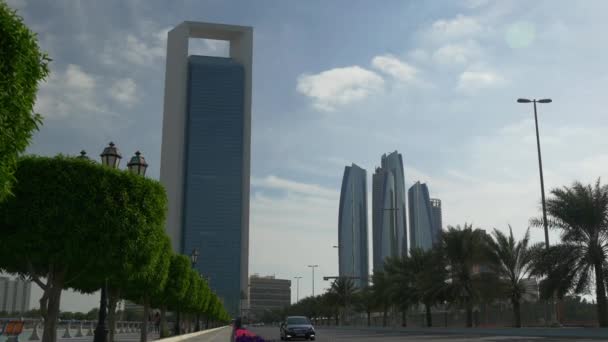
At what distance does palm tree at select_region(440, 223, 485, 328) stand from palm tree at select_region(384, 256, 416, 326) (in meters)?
7.99

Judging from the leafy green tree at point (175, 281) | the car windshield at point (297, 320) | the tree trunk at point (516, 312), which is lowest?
the car windshield at point (297, 320)

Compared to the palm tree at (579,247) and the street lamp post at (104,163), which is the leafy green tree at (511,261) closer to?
the palm tree at (579,247)

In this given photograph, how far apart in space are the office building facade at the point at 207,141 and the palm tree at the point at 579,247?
452 ft

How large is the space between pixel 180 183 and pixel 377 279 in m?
109

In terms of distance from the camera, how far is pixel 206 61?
165 metres

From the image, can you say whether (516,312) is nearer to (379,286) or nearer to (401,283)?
(401,283)

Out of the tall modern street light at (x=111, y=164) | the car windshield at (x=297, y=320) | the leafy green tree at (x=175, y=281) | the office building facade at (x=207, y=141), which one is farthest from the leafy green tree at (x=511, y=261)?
the office building facade at (x=207, y=141)

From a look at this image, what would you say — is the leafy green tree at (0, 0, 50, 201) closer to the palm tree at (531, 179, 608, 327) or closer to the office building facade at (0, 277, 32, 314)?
the palm tree at (531, 179, 608, 327)

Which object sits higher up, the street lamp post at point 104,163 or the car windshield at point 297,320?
the street lamp post at point 104,163

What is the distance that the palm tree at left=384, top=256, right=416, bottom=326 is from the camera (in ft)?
169

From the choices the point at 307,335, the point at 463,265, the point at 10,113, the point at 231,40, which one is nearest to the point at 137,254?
the point at 10,113

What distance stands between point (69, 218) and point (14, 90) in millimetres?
7915

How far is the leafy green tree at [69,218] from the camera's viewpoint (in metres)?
13.7

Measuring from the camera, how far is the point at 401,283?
171 feet
